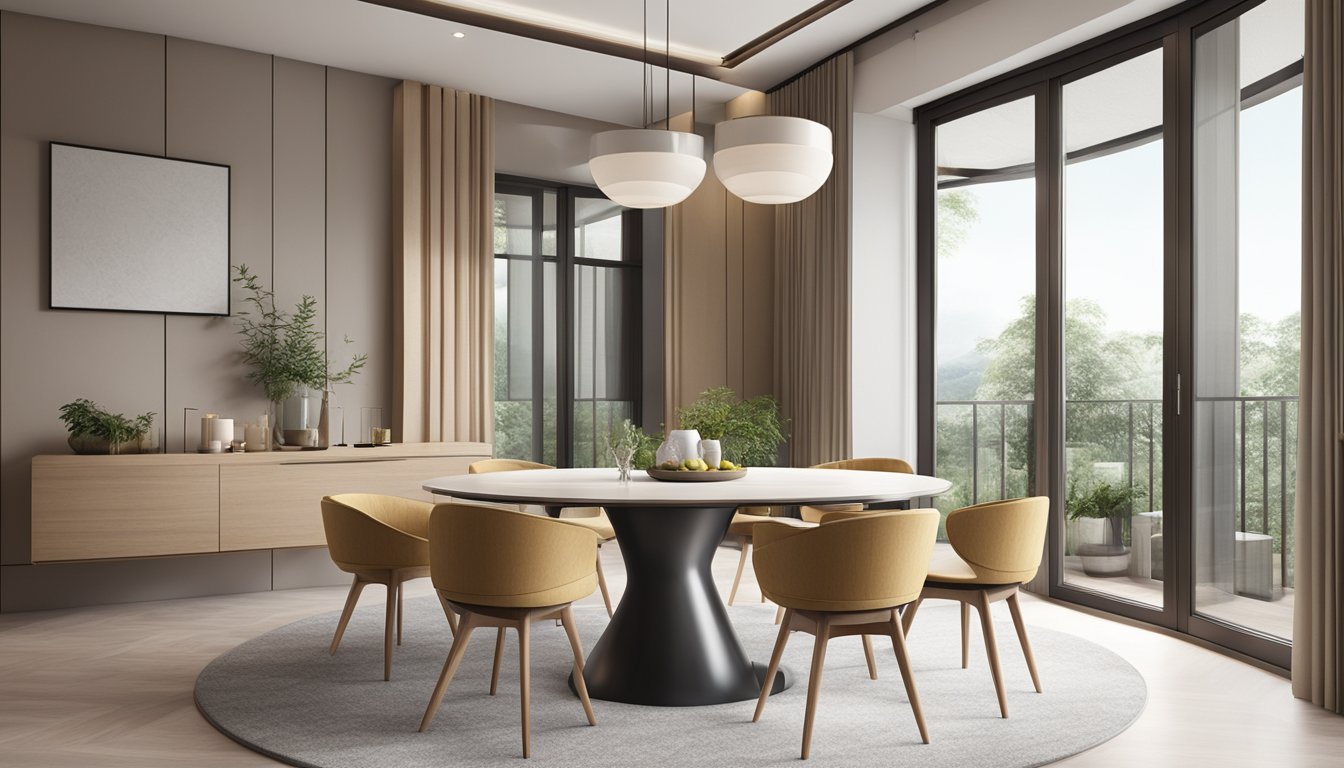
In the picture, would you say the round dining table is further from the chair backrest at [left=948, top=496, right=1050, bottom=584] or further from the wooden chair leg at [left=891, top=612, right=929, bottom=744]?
the wooden chair leg at [left=891, top=612, right=929, bottom=744]

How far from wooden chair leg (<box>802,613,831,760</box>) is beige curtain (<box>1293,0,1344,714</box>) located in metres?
1.80

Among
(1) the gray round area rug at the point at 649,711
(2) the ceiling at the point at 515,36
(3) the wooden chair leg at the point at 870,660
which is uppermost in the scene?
(2) the ceiling at the point at 515,36

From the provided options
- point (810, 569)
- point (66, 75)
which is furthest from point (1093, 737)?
point (66, 75)

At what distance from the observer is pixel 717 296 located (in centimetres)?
684

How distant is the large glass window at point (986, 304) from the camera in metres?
5.27

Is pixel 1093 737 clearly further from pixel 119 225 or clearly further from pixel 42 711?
pixel 119 225

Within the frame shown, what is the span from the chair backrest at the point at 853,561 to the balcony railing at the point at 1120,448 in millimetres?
1894

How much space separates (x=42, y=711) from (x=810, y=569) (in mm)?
2553

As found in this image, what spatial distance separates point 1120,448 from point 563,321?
3.74 metres

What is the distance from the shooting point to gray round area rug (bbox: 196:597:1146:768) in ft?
9.20

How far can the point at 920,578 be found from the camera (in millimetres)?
2900

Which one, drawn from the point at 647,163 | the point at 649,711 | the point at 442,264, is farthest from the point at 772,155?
the point at 442,264

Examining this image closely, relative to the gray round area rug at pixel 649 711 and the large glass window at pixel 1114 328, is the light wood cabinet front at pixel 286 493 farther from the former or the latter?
the large glass window at pixel 1114 328

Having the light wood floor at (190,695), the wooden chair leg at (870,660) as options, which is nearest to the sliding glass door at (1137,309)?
the light wood floor at (190,695)
